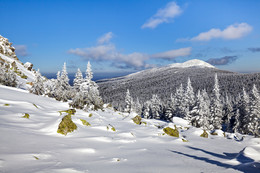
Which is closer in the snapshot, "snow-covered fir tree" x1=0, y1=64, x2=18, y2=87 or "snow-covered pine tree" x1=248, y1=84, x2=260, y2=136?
"snow-covered fir tree" x1=0, y1=64, x2=18, y2=87

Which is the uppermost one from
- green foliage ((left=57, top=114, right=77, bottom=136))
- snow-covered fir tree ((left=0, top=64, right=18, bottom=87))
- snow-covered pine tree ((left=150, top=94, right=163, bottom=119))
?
snow-covered fir tree ((left=0, top=64, right=18, bottom=87))

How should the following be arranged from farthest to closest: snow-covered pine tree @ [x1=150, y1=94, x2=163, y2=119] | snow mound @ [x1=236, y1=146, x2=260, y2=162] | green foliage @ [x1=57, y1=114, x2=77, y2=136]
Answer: snow-covered pine tree @ [x1=150, y1=94, x2=163, y2=119] → green foliage @ [x1=57, y1=114, x2=77, y2=136] → snow mound @ [x1=236, y1=146, x2=260, y2=162]

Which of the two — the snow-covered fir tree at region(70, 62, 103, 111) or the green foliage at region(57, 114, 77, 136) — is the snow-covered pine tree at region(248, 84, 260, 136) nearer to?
the snow-covered fir tree at region(70, 62, 103, 111)

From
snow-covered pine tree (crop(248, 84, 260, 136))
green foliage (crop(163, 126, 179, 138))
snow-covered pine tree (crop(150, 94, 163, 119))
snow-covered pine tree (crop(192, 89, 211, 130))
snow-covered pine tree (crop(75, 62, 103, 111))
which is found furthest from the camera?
snow-covered pine tree (crop(150, 94, 163, 119))

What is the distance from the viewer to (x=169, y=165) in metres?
A: 5.63

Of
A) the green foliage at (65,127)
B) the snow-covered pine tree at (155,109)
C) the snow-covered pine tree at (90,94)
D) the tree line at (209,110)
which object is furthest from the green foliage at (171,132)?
the snow-covered pine tree at (155,109)

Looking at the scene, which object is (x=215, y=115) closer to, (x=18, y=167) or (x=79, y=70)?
(x=79, y=70)

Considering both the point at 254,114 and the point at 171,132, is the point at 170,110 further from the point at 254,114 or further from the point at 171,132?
the point at 171,132

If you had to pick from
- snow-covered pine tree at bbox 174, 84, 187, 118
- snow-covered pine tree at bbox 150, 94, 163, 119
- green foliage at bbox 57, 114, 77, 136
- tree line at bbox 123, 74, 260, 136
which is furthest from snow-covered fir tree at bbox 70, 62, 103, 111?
snow-covered pine tree at bbox 150, 94, 163, 119

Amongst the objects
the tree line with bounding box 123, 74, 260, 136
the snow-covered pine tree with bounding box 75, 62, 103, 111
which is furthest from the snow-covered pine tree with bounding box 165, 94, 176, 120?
the snow-covered pine tree with bounding box 75, 62, 103, 111

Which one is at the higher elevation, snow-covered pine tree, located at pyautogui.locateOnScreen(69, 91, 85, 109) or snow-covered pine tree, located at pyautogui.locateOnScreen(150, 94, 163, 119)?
snow-covered pine tree, located at pyautogui.locateOnScreen(69, 91, 85, 109)

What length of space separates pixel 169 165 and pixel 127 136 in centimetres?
580

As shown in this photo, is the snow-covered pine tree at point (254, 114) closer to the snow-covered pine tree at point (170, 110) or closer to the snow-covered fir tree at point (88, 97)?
the snow-covered pine tree at point (170, 110)

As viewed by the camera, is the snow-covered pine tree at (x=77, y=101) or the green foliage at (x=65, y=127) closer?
the green foliage at (x=65, y=127)
